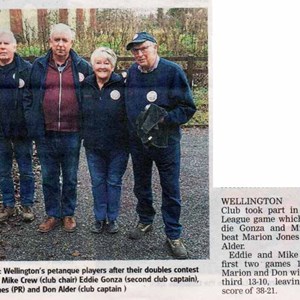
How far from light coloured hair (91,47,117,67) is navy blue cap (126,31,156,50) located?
1.3 inches

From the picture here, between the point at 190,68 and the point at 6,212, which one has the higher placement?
the point at 190,68

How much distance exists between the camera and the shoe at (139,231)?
3.56 ft

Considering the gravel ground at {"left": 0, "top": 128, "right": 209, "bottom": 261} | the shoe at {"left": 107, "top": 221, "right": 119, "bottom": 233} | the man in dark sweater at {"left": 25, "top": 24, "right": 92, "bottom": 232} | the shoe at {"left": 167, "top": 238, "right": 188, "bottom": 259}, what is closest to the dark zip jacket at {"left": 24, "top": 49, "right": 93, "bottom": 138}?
the man in dark sweater at {"left": 25, "top": 24, "right": 92, "bottom": 232}

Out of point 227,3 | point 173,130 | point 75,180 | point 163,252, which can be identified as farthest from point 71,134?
point 227,3

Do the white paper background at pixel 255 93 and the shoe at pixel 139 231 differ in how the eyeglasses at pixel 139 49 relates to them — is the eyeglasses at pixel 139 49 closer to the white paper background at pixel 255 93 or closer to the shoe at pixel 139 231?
the white paper background at pixel 255 93

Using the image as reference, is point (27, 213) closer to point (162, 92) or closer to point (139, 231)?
point (139, 231)

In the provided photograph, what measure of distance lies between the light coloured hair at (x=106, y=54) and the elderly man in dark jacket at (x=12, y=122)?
0.44 feet

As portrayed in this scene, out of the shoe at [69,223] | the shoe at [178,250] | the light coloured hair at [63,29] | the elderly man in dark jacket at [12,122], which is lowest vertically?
the shoe at [178,250]

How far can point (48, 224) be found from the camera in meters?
1.09

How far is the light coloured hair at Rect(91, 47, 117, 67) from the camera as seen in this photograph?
104cm

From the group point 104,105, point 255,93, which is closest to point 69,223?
point 104,105

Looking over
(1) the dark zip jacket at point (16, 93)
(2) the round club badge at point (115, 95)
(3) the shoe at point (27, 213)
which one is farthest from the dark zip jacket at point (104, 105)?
(3) the shoe at point (27, 213)

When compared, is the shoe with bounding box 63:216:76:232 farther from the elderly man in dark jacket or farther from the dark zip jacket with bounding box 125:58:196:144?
the dark zip jacket with bounding box 125:58:196:144

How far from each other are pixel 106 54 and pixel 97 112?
0.12 metres
